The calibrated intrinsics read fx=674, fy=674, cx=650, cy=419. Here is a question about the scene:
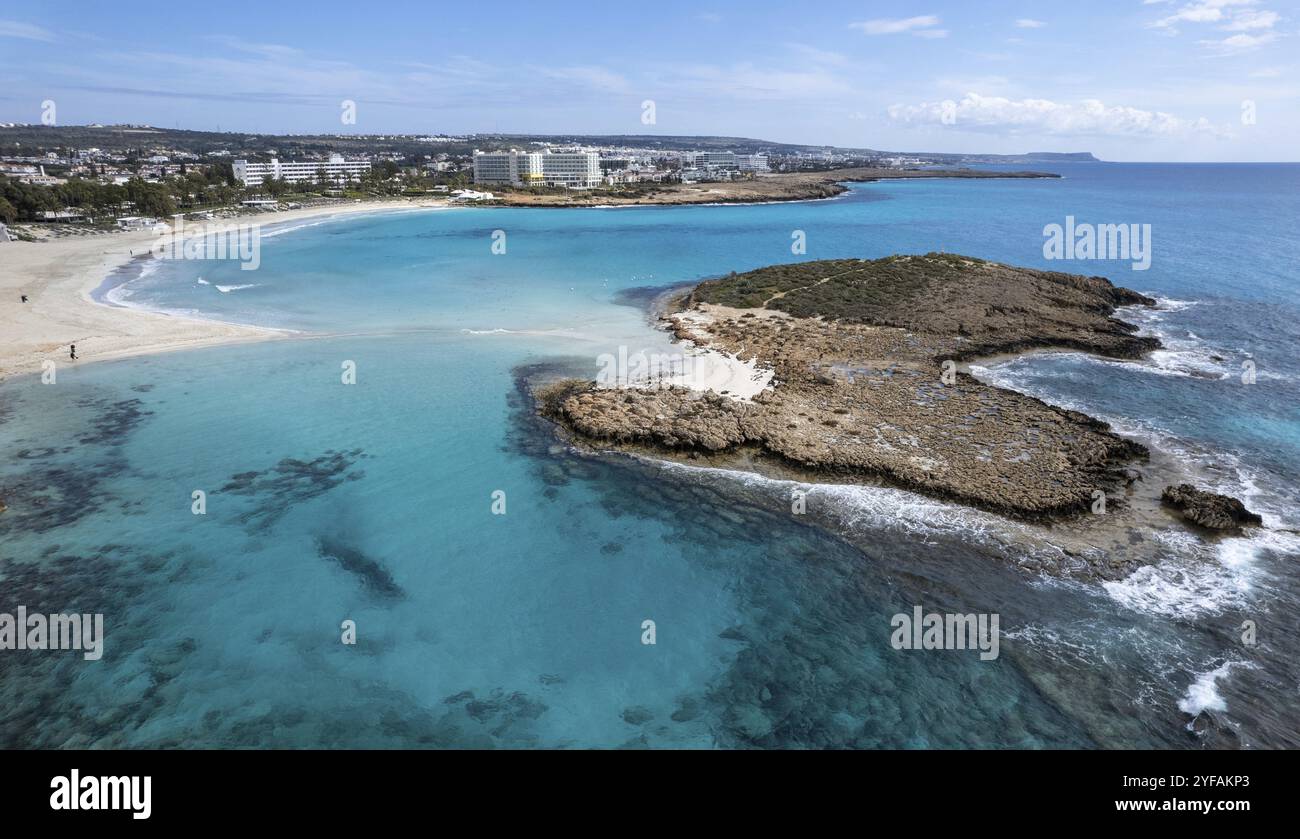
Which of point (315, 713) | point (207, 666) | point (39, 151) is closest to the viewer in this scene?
point (315, 713)

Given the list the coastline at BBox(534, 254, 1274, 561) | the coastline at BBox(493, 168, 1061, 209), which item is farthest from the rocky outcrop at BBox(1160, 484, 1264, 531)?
the coastline at BBox(493, 168, 1061, 209)

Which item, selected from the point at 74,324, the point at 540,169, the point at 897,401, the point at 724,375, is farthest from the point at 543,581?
the point at 540,169

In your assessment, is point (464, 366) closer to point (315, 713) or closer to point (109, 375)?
point (109, 375)

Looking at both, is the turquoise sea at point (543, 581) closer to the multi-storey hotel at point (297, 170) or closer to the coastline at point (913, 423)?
the coastline at point (913, 423)

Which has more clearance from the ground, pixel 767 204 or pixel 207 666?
pixel 767 204

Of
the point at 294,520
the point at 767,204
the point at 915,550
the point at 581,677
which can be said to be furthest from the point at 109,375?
the point at 767,204

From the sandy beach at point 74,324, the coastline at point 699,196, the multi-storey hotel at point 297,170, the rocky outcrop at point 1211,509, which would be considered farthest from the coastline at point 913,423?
the multi-storey hotel at point 297,170
